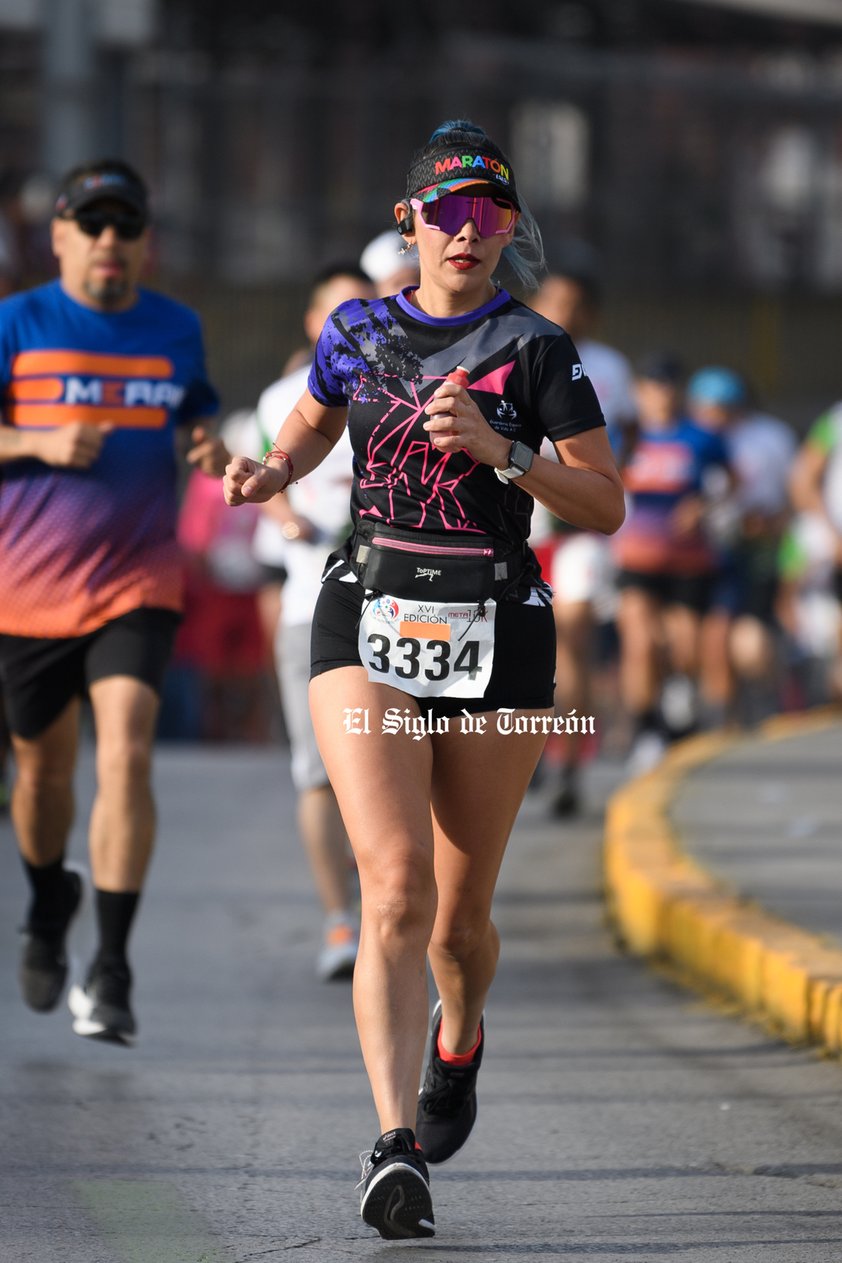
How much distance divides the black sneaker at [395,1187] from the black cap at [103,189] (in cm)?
307

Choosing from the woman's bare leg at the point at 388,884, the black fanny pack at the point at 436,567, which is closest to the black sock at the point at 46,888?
the woman's bare leg at the point at 388,884

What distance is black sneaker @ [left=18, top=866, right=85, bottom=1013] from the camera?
6395 millimetres

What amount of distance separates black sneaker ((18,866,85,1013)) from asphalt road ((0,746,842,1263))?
0.12 metres

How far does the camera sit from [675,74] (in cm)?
2161

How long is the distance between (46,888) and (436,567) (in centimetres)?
230

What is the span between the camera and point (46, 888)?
6500 mm

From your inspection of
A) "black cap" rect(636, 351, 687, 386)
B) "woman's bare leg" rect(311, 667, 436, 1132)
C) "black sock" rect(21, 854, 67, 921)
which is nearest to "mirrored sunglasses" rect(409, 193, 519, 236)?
"woman's bare leg" rect(311, 667, 436, 1132)

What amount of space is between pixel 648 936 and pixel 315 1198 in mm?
3197

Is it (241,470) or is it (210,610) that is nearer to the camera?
(241,470)

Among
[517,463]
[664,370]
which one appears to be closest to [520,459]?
[517,463]

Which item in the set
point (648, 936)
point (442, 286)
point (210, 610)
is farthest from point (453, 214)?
point (210, 610)

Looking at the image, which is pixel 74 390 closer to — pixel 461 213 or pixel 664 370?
pixel 461 213

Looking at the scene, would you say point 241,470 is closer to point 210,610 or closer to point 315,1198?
point 315,1198

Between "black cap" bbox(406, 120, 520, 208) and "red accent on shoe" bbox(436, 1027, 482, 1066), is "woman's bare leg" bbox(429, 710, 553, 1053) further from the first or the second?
"black cap" bbox(406, 120, 520, 208)
